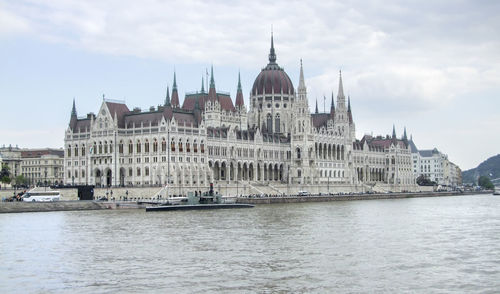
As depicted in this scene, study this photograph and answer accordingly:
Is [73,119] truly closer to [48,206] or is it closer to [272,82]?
[48,206]

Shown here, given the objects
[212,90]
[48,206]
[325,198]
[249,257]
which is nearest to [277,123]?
[212,90]

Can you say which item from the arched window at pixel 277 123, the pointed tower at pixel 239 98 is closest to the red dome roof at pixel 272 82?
the arched window at pixel 277 123

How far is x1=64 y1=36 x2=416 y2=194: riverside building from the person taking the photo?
121375mm

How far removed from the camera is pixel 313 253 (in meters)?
45.0

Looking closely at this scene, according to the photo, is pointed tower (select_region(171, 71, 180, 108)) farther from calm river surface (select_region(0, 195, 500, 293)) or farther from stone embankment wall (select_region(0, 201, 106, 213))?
calm river surface (select_region(0, 195, 500, 293))

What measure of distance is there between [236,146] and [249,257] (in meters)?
95.9

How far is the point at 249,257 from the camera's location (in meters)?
43.6

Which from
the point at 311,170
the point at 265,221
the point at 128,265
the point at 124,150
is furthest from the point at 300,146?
the point at 128,265

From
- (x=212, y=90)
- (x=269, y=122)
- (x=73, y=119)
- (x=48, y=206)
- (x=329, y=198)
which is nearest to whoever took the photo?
(x=48, y=206)

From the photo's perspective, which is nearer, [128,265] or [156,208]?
[128,265]

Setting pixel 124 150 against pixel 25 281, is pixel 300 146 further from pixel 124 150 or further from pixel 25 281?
pixel 25 281

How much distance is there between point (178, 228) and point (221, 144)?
72.5 m

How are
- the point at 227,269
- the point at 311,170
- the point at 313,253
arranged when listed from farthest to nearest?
the point at 311,170 → the point at 313,253 → the point at 227,269

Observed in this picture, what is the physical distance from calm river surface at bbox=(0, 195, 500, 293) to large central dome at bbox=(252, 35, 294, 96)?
4101 inches
